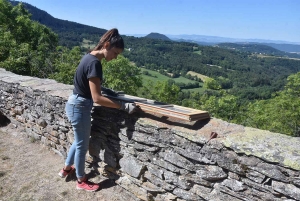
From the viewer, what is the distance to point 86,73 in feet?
10.6

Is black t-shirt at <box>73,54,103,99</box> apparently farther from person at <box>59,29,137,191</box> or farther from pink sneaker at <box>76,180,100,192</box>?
pink sneaker at <box>76,180,100,192</box>

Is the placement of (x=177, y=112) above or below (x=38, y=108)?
above

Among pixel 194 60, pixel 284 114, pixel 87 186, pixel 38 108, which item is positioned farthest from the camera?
pixel 194 60

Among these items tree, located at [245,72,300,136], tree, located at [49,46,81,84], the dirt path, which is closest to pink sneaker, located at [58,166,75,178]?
the dirt path

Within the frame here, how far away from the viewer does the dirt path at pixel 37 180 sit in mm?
3660

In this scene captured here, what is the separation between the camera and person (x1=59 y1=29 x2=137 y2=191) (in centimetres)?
319

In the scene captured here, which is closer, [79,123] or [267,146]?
[267,146]

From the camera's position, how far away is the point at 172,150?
3105 millimetres

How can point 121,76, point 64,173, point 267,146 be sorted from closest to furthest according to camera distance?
point 267,146 → point 64,173 → point 121,76

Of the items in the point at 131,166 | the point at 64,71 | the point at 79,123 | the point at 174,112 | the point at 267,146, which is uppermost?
the point at 174,112

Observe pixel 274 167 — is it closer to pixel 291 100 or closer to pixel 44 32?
pixel 291 100

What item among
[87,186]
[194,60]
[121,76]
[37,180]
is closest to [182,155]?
[87,186]

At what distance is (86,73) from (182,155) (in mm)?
1540

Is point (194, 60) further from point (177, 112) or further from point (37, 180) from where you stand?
point (177, 112)
